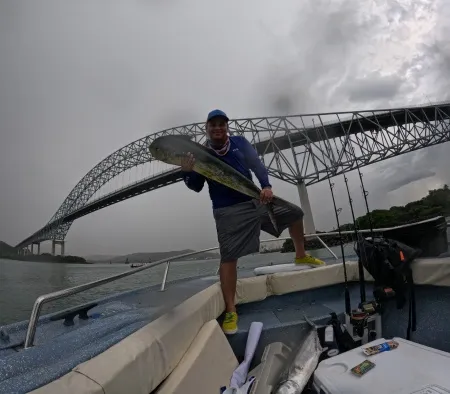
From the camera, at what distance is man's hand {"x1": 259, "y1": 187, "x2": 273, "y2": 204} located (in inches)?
93.0

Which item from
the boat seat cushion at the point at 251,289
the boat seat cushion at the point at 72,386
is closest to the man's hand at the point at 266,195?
the boat seat cushion at the point at 251,289

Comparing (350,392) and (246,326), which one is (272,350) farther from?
(350,392)

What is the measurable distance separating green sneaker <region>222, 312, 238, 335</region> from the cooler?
2.53 ft

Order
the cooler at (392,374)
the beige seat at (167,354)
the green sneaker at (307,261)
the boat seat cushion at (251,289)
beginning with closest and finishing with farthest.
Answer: the beige seat at (167,354)
the cooler at (392,374)
the boat seat cushion at (251,289)
the green sneaker at (307,261)

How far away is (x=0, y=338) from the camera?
175 cm

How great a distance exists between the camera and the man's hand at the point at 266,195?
7.75ft

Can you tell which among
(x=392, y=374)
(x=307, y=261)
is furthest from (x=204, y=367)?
(x=307, y=261)

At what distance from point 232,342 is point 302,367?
561 millimetres

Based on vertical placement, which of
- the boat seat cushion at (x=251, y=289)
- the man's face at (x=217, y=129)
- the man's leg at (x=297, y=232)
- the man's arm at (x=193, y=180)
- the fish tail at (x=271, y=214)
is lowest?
the boat seat cushion at (x=251, y=289)

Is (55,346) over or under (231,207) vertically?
under

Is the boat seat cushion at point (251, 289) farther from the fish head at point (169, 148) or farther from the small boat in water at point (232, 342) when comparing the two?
the fish head at point (169, 148)

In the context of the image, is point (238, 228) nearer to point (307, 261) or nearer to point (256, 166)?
point (256, 166)

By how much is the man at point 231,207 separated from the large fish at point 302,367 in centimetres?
52

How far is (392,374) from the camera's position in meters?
1.37
